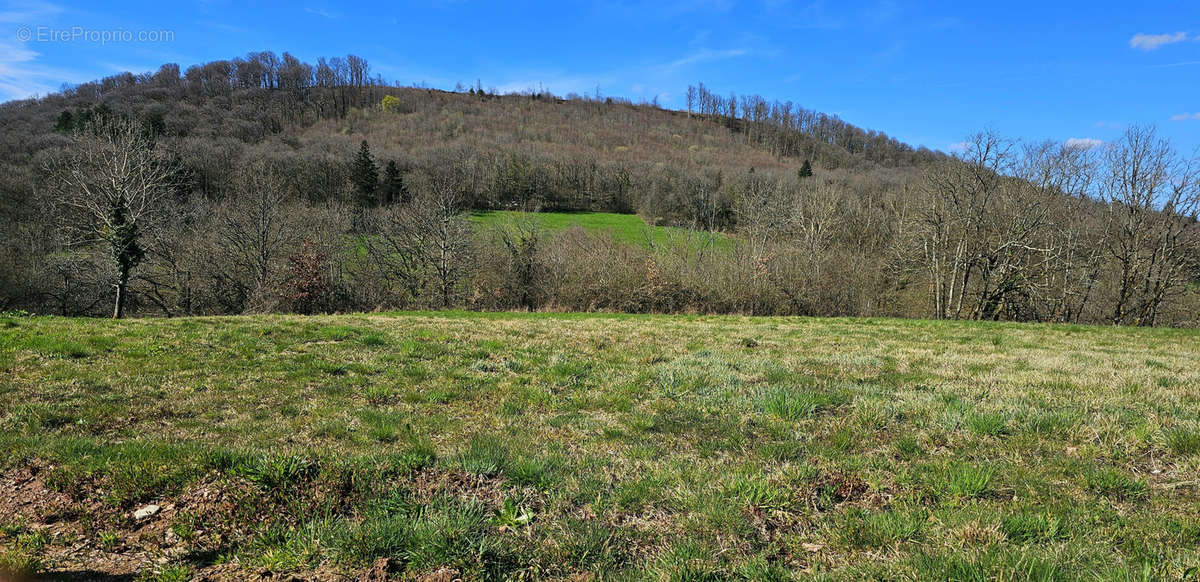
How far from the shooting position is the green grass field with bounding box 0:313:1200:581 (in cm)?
332

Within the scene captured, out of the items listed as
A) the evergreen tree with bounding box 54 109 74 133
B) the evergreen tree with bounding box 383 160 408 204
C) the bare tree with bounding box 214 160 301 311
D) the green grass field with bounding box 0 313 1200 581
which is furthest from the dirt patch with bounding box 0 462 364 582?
the evergreen tree with bounding box 54 109 74 133

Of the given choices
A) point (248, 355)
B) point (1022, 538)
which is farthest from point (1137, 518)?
point (248, 355)

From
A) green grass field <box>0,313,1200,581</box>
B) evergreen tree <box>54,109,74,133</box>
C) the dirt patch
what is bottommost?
the dirt patch

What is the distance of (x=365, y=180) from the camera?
54312 millimetres

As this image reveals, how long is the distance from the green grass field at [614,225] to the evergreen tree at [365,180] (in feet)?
38.5

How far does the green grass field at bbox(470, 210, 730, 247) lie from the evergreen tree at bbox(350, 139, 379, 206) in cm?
1174

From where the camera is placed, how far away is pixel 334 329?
11.7m

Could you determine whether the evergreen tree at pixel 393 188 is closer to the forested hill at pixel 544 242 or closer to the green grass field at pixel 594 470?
the forested hill at pixel 544 242

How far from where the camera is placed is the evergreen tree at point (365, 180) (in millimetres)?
53944

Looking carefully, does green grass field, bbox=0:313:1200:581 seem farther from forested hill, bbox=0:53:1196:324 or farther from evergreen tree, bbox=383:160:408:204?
evergreen tree, bbox=383:160:408:204

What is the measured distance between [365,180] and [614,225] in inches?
1073

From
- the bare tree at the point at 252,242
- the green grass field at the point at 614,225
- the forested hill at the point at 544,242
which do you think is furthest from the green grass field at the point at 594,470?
the bare tree at the point at 252,242

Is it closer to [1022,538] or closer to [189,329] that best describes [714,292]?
[189,329]

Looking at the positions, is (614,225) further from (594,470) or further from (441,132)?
(441,132)
